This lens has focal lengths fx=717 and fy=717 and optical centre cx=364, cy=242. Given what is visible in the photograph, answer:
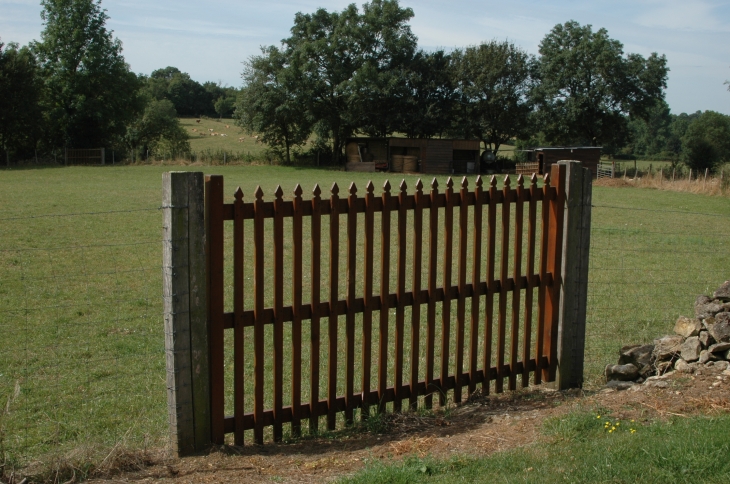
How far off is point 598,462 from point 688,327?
2.63 m

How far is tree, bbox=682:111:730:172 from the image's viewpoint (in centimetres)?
5447

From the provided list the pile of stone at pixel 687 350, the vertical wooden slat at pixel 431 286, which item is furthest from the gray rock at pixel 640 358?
the vertical wooden slat at pixel 431 286

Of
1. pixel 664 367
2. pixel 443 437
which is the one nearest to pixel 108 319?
pixel 443 437

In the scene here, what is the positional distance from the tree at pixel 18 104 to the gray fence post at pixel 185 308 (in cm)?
4828

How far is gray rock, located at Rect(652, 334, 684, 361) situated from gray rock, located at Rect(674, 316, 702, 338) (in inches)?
2.1

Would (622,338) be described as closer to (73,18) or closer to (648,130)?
(73,18)

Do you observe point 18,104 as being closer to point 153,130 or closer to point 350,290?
point 153,130

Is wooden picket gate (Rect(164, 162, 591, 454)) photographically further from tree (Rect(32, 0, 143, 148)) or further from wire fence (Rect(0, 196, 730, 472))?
tree (Rect(32, 0, 143, 148))

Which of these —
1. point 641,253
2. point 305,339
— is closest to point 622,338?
point 305,339

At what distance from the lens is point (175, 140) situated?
2303 inches

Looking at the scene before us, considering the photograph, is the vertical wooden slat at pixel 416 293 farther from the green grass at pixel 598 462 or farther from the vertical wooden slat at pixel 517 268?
the green grass at pixel 598 462

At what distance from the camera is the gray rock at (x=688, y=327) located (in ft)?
19.4

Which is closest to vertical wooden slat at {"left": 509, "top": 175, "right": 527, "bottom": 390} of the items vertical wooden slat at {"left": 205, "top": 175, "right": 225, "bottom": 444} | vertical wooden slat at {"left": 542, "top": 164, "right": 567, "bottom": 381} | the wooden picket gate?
the wooden picket gate

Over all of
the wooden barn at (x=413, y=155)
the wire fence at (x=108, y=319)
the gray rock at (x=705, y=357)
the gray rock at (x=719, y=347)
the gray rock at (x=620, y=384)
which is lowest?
the wire fence at (x=108, y=319)
